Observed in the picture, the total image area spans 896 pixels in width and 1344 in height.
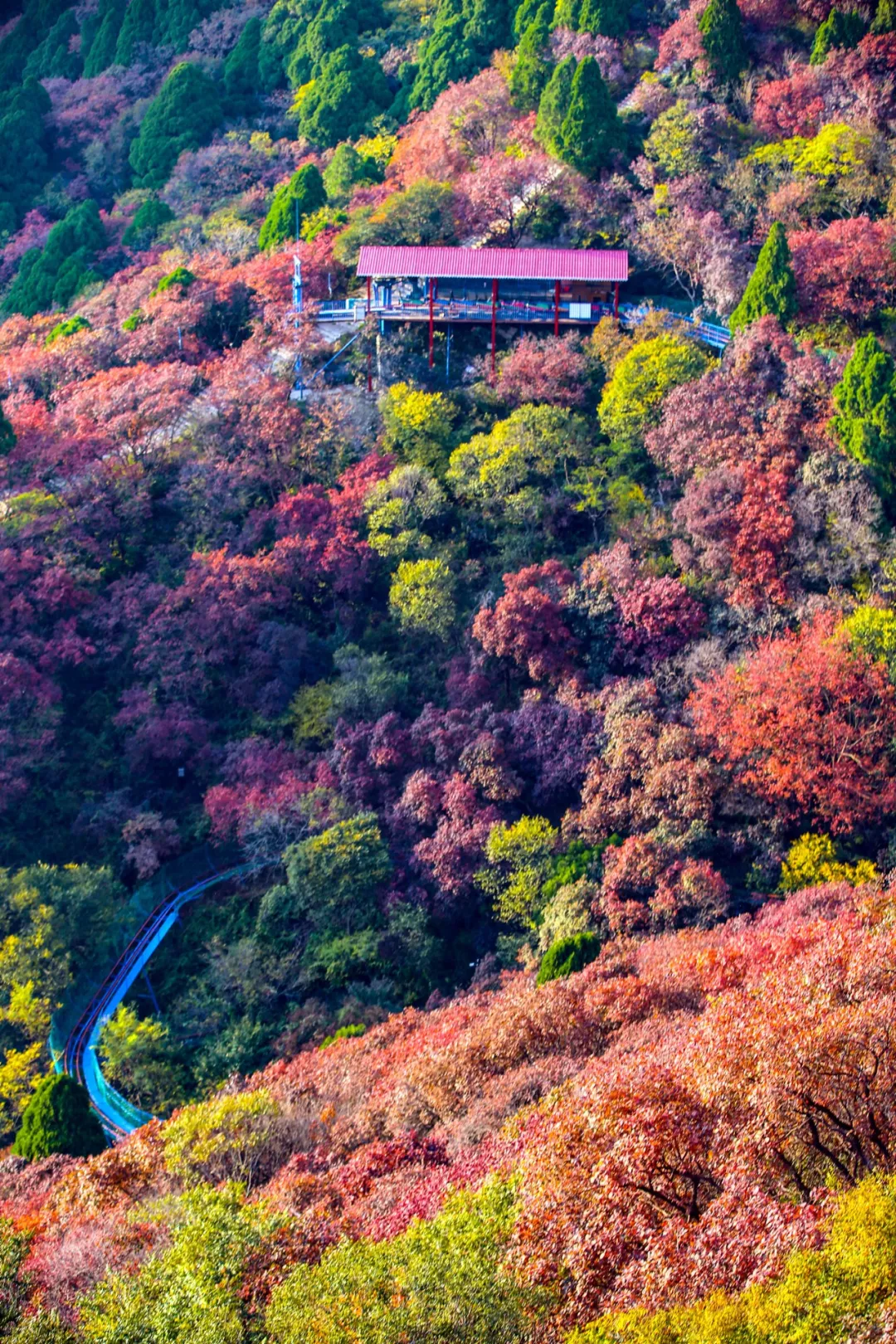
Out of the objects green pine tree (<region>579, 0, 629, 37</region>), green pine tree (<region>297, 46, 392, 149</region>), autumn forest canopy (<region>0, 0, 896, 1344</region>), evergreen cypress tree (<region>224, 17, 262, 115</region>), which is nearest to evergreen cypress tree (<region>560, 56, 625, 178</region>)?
autumn forest canopy (<region>0, 0, 896, 1344</region>)

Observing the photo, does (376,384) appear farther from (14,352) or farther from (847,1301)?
(847,1301)

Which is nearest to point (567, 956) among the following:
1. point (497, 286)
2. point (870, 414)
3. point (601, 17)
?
point (870, 414)

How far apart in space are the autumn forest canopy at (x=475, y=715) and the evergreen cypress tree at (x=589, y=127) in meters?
0.11

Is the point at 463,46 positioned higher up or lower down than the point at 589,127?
higher up

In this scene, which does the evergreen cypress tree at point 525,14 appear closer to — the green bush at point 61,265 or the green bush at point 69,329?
the green bush at point 61,265

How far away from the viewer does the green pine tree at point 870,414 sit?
115 ft

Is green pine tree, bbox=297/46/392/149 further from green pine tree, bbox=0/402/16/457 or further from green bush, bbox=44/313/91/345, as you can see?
green pine tree, bbox=0/402/16/457

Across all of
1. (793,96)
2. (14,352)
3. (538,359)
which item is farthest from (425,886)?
(793,96)

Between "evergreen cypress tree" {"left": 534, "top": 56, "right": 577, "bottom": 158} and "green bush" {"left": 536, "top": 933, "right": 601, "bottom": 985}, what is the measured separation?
82.1ft

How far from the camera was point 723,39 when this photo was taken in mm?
45469

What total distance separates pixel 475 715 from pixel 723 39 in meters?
23.1

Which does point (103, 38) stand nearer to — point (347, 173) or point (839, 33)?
point (347, 173)

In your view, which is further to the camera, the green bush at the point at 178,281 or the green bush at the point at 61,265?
the green bush at the point at 61,265

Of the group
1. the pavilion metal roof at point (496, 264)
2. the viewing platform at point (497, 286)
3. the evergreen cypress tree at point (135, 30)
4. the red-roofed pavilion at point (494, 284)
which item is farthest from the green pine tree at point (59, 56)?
the pavilion metal roof at point (496, 264)
